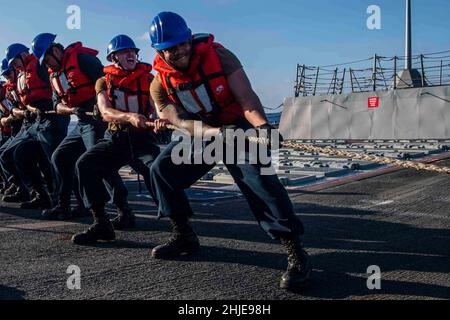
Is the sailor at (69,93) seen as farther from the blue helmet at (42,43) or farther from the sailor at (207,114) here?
the sailor at (207,114)

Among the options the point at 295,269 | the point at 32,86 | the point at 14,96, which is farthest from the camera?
the point at 14,96

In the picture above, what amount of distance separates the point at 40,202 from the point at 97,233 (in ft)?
8.90

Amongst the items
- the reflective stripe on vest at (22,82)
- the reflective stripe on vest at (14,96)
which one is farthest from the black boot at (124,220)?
the reflective stripe on vest at (14,96)

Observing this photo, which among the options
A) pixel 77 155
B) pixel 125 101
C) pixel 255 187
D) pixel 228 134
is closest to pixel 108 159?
pixel 125 101

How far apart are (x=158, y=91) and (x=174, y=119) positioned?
31 centimetres

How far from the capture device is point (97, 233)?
A: 4809mm

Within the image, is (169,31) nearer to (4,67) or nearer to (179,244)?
(179,244)

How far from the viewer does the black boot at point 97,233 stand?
187 inches

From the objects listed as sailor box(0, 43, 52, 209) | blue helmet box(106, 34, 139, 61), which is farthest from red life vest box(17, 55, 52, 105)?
blue helmet box(106, 34, 139, 61)

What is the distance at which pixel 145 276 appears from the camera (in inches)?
143

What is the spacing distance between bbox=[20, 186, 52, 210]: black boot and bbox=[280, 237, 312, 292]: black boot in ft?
15.1

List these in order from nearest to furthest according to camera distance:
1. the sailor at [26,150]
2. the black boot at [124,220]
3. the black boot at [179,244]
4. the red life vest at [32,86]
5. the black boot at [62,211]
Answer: the black boot at [179,244] < the black boot at [124,220] < the black boot at [62,211] < the sailor at [26,150] < the red life vest at [32,86]

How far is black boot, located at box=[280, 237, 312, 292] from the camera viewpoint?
3289mm
